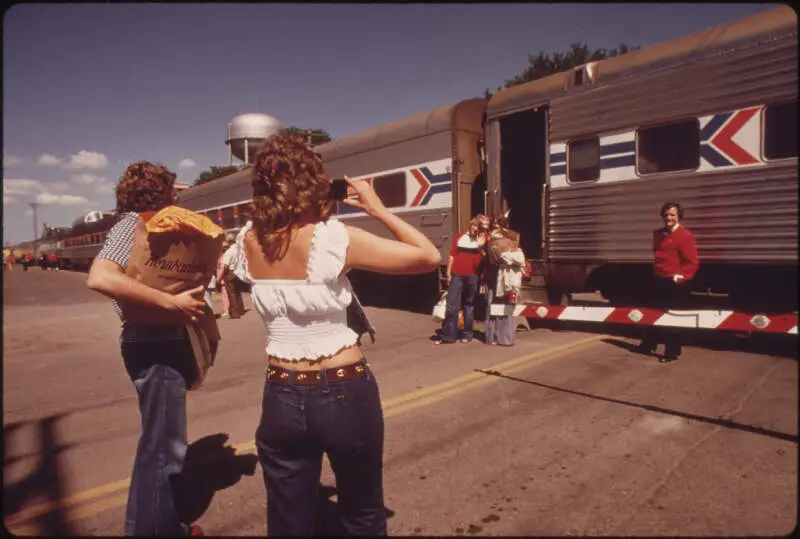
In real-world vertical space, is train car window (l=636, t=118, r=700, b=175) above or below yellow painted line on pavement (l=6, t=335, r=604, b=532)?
above

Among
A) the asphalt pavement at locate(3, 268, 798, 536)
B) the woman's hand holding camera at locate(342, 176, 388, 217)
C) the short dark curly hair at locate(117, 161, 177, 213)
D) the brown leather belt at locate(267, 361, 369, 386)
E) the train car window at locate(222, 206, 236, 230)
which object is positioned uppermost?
the train car window at locate(222, 206, 236, 230)

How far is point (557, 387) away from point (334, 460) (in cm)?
395

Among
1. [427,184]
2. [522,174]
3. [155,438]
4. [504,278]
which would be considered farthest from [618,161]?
[155,438]

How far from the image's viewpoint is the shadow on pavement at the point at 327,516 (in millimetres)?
2896

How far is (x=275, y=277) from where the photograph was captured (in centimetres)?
193

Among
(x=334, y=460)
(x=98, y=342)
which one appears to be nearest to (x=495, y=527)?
(x=334, y=460)

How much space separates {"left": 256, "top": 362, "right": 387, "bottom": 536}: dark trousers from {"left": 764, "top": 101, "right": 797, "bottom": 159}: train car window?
6329mm

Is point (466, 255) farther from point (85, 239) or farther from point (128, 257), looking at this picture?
point (85, 239)

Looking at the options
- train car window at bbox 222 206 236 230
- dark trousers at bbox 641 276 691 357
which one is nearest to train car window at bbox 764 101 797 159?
dark trousers at bbox 641 276 691 357

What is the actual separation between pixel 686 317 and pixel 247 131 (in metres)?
39.7

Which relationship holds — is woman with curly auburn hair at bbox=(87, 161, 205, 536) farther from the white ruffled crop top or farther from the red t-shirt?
the red t-shirt

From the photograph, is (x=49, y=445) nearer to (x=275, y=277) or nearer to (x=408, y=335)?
(x=275, y=277)

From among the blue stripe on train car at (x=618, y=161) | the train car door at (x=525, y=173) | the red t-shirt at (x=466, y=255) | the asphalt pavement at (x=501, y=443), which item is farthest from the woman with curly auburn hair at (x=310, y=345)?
the train car door at (x=525, y=173)

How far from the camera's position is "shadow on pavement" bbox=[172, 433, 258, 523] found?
3252 mm
